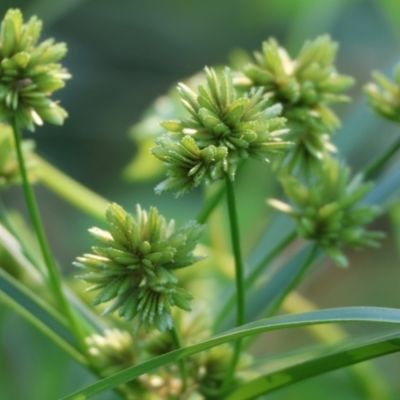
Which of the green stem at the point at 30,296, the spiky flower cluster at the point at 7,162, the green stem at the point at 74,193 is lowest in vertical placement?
the green stem at the point at 30,296

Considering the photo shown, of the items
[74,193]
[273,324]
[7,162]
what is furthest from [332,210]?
[74,193]

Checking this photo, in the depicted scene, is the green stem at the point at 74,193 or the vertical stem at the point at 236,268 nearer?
the vertical stem at the point at 236,268

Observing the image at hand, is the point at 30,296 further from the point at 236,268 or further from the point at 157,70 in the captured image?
the point at 157,70

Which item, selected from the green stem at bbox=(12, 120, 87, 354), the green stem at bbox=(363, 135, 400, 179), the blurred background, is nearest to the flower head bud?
the green stem at bbox=(12, 120, 87, 354)

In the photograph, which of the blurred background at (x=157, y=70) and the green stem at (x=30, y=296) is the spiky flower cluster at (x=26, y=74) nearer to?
the green stem at (x=30, y=296)

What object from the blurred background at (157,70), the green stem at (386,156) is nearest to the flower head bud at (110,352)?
the green stem at (386,156)

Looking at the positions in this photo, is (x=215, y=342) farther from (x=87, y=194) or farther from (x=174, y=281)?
(x=87, y=194)

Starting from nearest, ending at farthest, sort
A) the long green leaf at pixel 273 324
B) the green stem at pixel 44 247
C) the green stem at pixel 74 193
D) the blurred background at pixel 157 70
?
the long green leaf at pixel 273 324 < the green stem at pixel 44 247 < the green stem at pixel 74 193 < the blurred background at pixel 157 70
